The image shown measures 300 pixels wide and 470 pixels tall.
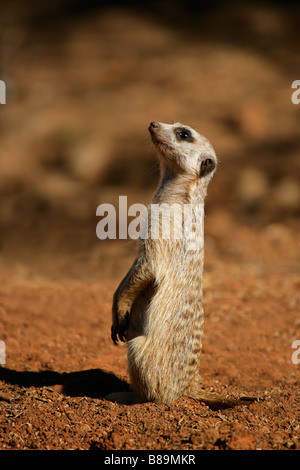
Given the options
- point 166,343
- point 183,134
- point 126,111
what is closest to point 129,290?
point 166,343

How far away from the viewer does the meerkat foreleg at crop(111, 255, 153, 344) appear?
308 cm

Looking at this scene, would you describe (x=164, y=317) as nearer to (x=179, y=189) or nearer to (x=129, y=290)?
(x=129, y=290)

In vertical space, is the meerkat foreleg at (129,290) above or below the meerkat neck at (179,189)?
below

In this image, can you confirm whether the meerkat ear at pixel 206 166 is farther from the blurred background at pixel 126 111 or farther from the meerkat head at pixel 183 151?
the blurred background at pixel 126 111

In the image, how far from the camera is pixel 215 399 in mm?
3053

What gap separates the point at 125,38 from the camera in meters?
15.9

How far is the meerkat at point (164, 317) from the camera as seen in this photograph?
3025 millimetres

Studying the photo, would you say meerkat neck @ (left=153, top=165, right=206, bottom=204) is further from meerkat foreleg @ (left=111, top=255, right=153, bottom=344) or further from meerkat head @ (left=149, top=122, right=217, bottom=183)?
meerkat foreleg @ (left=111, top=255, right=153, bottom=344)

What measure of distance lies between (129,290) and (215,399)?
781 mm

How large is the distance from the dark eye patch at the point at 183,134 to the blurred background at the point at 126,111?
6.19ft

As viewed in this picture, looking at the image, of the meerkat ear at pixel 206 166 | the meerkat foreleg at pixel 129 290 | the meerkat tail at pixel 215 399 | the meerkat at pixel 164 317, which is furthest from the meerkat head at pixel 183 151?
the meerkat tail at pixel 215 399
